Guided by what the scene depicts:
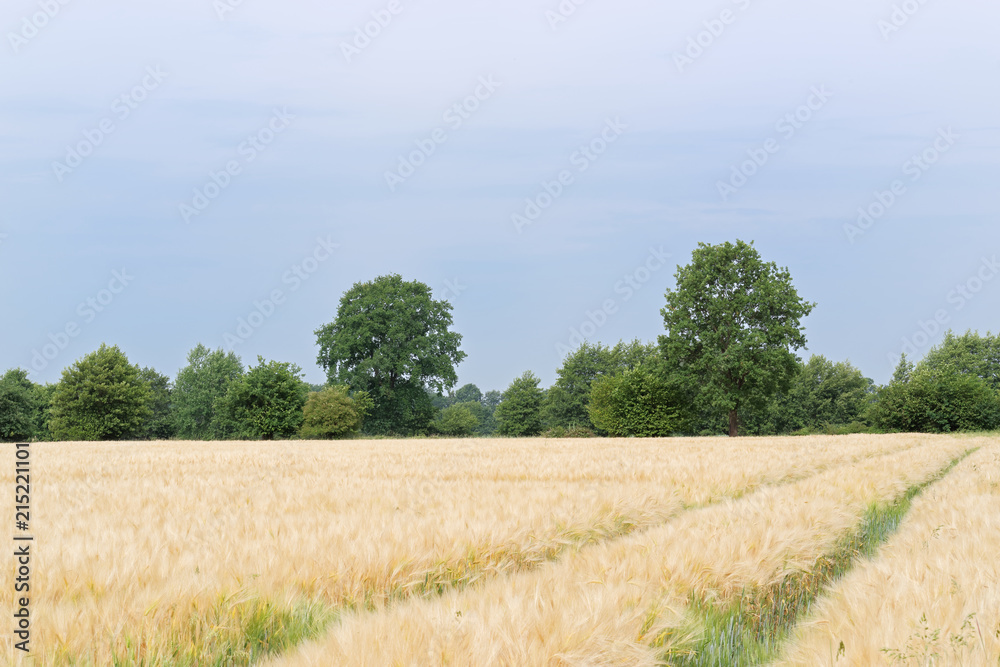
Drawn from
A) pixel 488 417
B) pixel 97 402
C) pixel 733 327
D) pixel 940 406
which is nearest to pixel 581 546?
pixel 733 327

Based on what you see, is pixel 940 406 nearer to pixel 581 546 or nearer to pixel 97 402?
pixel 581 546

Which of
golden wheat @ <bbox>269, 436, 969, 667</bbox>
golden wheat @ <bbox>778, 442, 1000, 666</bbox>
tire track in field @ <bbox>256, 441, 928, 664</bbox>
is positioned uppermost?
golden wheat @ <bbox>269, 436, 969, 667</bbox>

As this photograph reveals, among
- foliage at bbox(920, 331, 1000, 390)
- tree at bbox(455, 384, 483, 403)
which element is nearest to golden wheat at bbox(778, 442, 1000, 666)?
foliage at bbox(920, 331, 1000, 390)

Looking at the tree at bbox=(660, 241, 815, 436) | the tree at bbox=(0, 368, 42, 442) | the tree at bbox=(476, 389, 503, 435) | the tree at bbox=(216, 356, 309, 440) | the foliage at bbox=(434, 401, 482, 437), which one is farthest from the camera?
the tree at bbox=(476, 389, 503, 435)

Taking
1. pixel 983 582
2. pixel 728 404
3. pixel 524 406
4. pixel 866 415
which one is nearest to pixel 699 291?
pixel 728 404

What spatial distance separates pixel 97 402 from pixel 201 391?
64.4 feet

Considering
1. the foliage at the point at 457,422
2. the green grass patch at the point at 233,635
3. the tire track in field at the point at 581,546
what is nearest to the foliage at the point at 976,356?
the foliage at the point at 457,422

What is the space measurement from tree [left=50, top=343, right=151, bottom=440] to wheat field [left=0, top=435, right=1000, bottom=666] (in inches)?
2250

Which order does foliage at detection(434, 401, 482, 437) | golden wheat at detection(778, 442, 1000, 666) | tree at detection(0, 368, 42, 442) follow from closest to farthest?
golden wheat at detection(778, 442, 1000, 666)
tree at detection(0, 368, 42, 442)
foliage at detection(434, 401, 482, 437)

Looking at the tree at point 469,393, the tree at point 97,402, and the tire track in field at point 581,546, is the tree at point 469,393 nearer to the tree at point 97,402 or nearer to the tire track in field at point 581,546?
the tree at point 97,402

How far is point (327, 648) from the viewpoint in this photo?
10.2 ft

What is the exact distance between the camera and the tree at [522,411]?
83.3 meters

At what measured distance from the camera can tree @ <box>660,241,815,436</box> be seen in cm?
4747

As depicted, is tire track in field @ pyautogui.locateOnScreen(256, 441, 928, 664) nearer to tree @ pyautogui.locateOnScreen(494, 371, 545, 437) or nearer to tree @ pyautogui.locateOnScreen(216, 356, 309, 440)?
tree @ pyautogui.locateOnScreen(216, 356, 309, 440)
